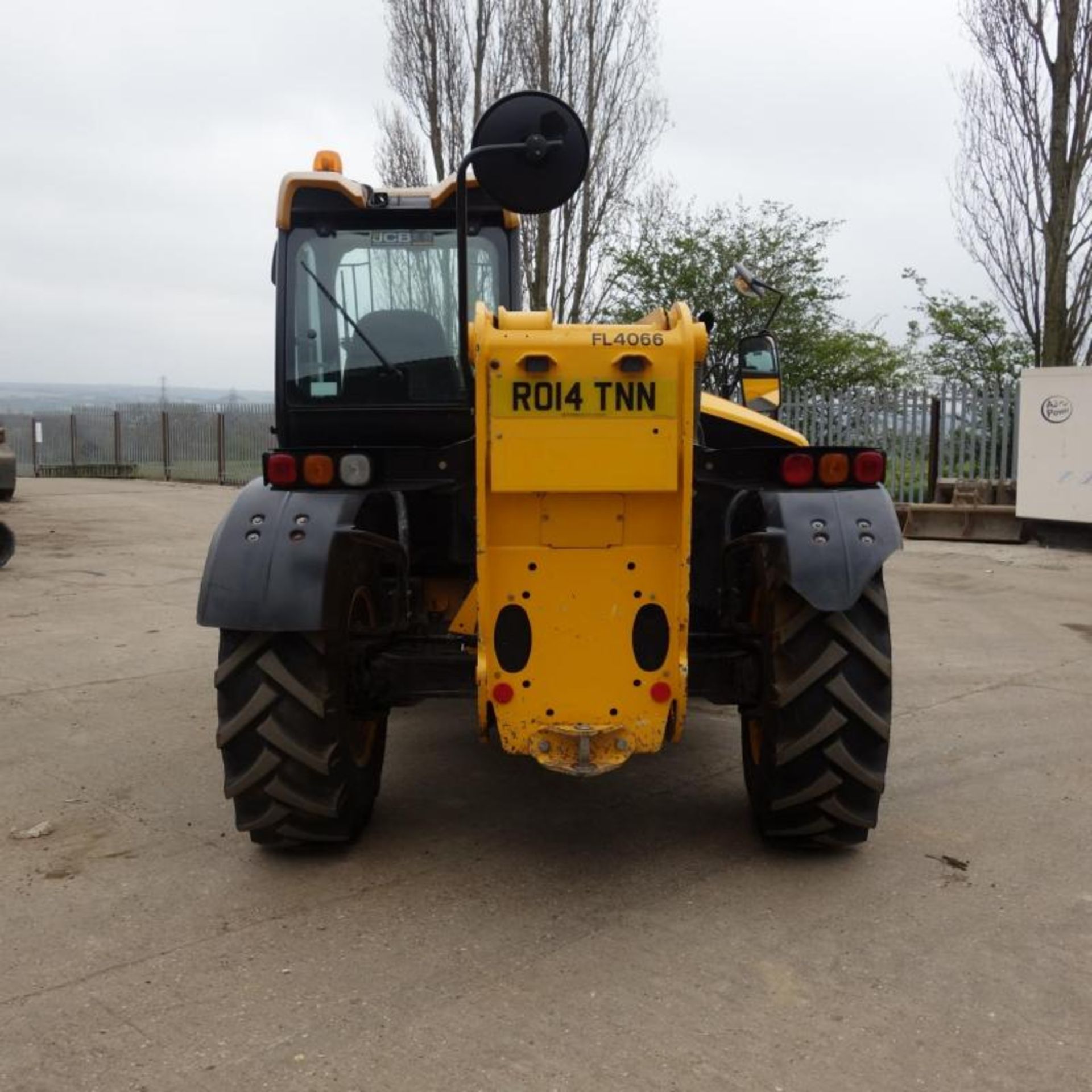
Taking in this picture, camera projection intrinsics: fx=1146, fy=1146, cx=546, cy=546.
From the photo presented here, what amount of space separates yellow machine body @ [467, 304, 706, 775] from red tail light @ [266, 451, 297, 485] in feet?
2.56

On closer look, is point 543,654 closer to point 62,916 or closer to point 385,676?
point 385,676

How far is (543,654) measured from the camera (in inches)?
131

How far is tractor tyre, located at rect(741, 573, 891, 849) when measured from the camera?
3.55 meters

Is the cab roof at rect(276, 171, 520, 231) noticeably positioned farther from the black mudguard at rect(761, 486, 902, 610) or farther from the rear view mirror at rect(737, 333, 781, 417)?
the black mudguard at rect(761, 486, 902, 610)

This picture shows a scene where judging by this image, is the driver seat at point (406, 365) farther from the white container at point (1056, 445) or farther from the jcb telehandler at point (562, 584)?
the white container at point (1056, 445)

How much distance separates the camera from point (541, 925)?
10.6 feet

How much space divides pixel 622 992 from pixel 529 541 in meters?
1.24

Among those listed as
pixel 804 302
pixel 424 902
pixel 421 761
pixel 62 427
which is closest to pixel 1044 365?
pixel 804 302

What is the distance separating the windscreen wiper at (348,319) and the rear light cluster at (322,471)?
3.68 ft

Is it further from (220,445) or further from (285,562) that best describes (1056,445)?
(220,445)

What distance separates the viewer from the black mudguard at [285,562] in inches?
135

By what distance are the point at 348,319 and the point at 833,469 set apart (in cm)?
218

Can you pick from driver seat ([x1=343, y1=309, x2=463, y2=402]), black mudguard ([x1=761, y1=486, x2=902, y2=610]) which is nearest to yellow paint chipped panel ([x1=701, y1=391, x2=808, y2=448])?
black mudguard ([x1=761, y1=486, x2=902, y2=610])

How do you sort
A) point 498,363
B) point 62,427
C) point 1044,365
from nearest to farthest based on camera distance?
point 498,363, point 1044,365, point 62,427
